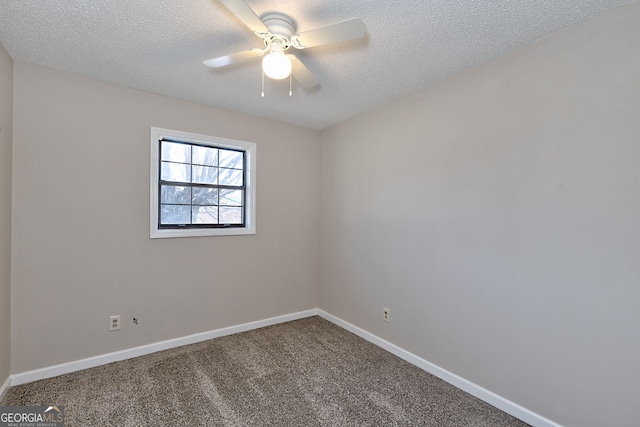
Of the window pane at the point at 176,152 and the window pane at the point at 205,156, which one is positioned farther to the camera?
the window pane at the point at 205,156

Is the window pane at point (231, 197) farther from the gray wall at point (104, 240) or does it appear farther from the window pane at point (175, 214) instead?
the window pane at point (175, 214)

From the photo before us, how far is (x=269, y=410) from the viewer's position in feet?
6.53

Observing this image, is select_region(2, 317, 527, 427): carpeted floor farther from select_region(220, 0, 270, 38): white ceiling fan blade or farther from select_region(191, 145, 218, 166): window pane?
select_region(220, 0, 270, 38): white ceiling fan blade

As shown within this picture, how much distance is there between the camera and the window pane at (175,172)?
2.89 metres

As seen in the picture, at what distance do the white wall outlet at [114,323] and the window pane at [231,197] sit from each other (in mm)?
1400

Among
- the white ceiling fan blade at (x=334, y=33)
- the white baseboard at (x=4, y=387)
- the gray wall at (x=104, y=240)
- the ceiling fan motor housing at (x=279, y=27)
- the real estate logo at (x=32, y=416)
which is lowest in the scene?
the real estate logo at (x=32, y=416)

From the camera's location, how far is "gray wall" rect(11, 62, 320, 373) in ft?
7.43

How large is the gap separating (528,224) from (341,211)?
76.1 inches

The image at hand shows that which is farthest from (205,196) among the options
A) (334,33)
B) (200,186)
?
(334,33)

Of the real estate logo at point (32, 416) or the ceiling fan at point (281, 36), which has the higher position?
the ceiling fan at point (281, 36)

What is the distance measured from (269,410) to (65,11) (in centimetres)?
269

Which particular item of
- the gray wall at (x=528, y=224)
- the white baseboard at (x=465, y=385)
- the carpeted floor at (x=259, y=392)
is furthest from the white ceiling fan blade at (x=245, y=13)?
the white baseboard at (x=465, y=385)

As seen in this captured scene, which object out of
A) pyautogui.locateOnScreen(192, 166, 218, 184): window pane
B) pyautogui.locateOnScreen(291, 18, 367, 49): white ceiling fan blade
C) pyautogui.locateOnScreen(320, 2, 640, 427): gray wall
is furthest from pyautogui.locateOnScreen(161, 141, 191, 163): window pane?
pyautogui.locateOnScreen(320, 2, 640, 427): gray wall

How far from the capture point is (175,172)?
9.70 feet
